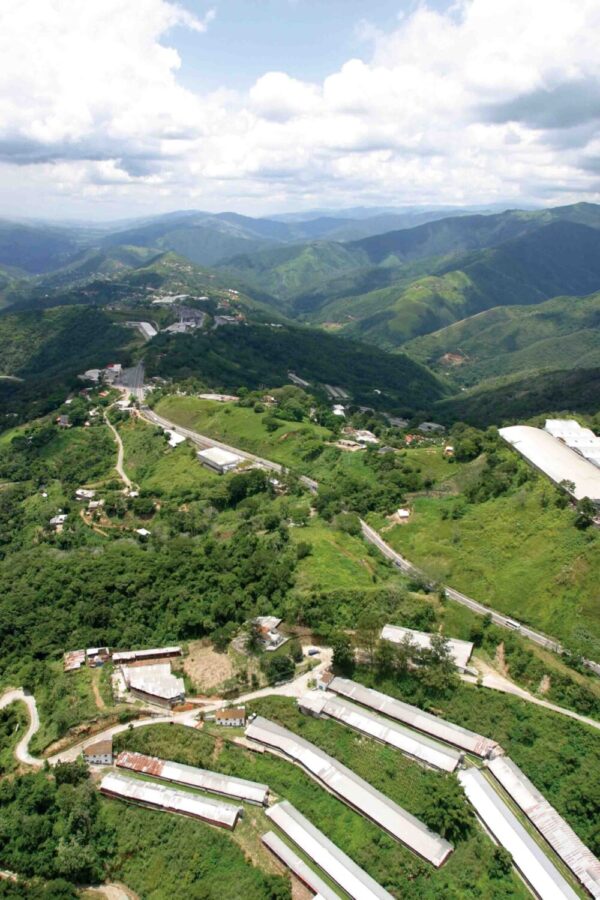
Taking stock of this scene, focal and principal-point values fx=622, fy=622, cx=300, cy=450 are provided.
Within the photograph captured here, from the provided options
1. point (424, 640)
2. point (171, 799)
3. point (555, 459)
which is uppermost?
Result: point (555, 459)

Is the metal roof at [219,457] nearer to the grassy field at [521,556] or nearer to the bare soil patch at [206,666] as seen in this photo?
the grassy field at [521,556]

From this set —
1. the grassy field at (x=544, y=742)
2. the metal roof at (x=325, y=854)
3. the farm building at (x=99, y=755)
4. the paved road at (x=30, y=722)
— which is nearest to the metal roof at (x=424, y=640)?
the grassy field at (x=544, y=742)

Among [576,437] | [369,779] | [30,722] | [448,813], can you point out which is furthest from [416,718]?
[576,437]

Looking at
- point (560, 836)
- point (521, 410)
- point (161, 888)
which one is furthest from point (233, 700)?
point (521, 410)

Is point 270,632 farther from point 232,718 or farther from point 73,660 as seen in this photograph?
point 73,660

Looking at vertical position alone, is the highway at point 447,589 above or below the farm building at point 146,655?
above

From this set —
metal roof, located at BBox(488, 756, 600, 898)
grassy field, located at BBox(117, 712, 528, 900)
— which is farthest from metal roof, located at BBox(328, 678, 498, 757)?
grassy field, located at BBox(117, 712, 528, 900)

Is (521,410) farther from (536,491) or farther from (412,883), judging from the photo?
(412,883)

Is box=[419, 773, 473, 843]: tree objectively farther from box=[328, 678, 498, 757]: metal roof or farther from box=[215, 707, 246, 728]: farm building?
box=[215, 707, 246, 728]: farm building
